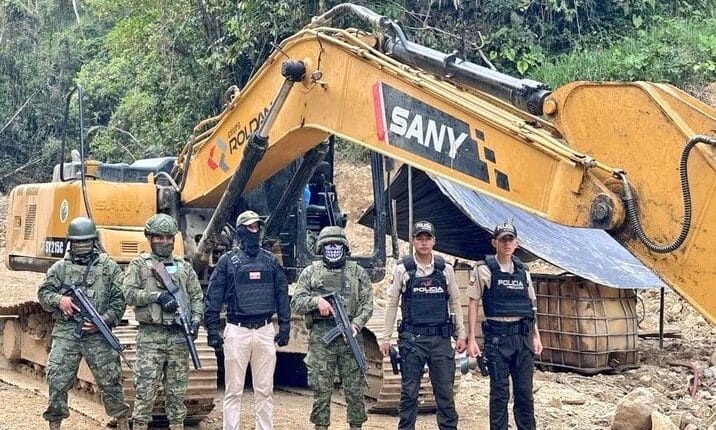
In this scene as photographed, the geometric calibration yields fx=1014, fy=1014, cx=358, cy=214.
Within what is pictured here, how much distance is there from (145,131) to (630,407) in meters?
16.1

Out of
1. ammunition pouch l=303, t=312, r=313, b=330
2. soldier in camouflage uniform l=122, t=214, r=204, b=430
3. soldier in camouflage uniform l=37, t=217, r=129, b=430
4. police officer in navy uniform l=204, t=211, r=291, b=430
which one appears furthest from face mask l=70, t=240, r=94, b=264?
ammunition pouch l=303, t=312, r=313, b=330

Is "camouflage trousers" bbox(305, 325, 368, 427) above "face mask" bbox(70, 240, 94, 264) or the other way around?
the other way around

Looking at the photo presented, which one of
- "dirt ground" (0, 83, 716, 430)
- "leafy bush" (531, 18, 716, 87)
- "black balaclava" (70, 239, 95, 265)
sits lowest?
"dirt ground" (0, 83, 716, 430)

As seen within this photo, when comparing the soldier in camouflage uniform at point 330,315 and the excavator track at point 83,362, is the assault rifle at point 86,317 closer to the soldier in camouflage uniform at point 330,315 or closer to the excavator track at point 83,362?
the excavator track at point 83,362

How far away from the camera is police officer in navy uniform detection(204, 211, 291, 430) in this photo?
25.0 feet

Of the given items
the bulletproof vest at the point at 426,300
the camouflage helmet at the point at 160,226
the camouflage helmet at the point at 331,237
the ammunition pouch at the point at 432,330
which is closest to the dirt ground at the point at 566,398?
the ammunition pouch at the point at 432,330

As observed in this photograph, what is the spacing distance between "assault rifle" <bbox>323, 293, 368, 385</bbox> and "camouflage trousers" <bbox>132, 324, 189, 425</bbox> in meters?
1.12

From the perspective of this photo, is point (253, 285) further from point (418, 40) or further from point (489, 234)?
point (418, 40)

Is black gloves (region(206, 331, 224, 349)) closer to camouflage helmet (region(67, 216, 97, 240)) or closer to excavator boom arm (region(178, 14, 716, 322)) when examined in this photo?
camouflage helmet (region(67, 216, 97, 240))

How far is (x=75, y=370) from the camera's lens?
785cm

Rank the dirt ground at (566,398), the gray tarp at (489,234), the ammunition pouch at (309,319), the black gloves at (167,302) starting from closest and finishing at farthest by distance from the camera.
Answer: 1. the black gloves at (167,302)
2. the ammunition pouch at (309,319)
3. the dirt ground at (566,398)
4. the gray tarp at (489,234)

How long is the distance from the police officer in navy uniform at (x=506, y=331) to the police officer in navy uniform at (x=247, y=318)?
1525 mm

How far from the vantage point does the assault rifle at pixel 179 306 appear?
7523 mm

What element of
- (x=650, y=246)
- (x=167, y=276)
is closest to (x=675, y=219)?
(x=650, y=246)
